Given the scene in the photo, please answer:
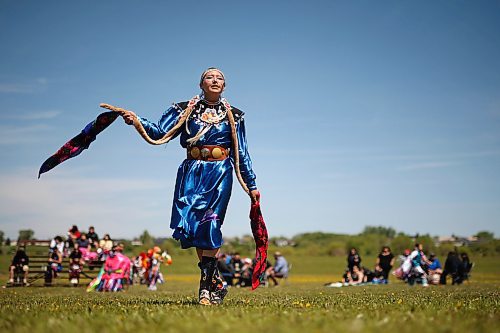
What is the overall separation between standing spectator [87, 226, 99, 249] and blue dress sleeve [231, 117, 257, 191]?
20171mm

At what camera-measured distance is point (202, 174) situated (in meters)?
7.68

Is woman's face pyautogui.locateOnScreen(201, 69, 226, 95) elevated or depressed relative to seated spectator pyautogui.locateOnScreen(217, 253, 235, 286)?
elevated

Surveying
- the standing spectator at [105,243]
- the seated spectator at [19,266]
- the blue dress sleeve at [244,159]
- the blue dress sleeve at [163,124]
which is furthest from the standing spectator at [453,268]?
the blue dress sleeve at [163,124]

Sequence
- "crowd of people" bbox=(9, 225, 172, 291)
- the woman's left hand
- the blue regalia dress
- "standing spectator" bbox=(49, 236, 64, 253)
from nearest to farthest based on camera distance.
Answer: the blue regalia dress
the woman's left hand
"crowd of people" bbox=(9, 225, 172, 291)
"standing spectator" bbox=(49, 236, 64, 253)

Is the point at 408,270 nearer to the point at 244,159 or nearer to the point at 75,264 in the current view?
the point at 75,264

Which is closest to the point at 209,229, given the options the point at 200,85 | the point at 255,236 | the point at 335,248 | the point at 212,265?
the point at 212,265

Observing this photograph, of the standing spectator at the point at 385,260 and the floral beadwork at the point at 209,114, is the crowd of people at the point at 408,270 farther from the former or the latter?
the floral beadwork at the point at 209,114

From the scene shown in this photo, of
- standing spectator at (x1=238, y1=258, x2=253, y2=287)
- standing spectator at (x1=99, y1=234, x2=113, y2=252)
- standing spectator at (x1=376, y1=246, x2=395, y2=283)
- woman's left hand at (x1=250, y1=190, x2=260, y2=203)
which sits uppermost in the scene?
woman's left hand at (x1=250, y1=190, x2=260, y2=203)

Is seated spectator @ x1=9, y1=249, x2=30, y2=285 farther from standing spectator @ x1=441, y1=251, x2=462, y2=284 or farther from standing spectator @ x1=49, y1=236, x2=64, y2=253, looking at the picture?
standing spectator @ x1=441, y1=251, x2=462, y2=284

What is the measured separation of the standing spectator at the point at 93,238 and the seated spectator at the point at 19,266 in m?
2.83

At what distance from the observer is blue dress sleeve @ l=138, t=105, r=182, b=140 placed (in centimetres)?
797

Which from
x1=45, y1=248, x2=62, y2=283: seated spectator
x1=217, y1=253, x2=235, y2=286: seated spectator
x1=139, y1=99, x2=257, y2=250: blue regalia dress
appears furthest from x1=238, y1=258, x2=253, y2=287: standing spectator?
x1=139, y1=99, x2=257, y2=250: blue regalia dress

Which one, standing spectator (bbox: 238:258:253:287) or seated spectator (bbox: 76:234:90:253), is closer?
seated spectator (bbox: 76:234:90:253)

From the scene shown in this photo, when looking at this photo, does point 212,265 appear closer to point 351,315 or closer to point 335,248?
point 351,315
